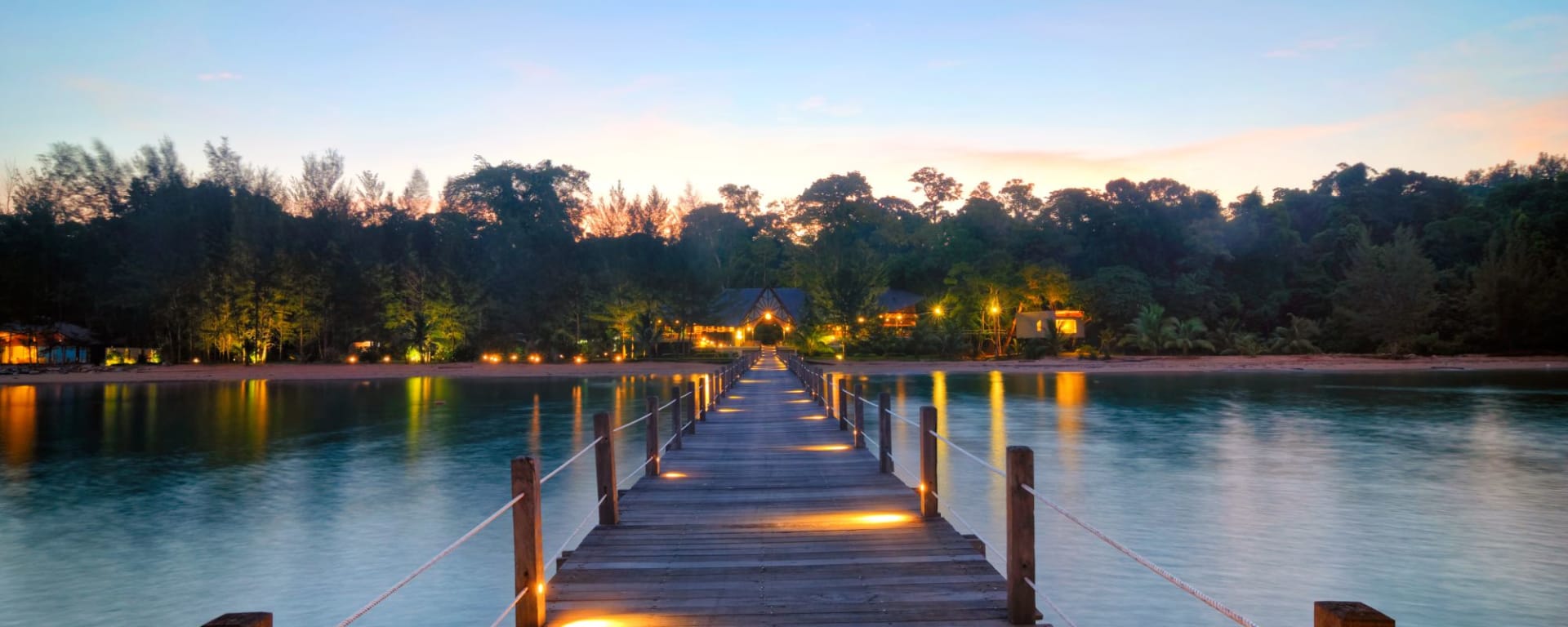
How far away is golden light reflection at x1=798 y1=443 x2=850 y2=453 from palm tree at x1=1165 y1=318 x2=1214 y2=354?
44.4m

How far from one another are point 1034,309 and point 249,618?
55.4 m

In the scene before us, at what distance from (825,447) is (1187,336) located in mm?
45535

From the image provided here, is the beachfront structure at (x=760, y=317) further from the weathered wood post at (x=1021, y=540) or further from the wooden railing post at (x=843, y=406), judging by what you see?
the weathered wood post at (x=1021, y=540)

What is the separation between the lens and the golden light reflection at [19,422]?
21000 mm

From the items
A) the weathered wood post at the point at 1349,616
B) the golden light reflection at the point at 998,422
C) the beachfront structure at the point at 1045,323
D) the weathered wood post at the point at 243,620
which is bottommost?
the golden light reflection at the point at 998,422

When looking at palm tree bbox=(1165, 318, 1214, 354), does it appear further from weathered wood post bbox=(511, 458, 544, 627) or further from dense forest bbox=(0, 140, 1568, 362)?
weathered wood post bbox=(511, 458, 544, 627)

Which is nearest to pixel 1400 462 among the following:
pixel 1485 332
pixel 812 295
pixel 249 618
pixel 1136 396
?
pixel 1136 396

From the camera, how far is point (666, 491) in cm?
1025

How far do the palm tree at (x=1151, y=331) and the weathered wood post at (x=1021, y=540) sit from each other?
52471 mm

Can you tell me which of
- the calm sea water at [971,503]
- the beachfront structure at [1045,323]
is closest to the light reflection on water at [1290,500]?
the calm sea water at [971,503]

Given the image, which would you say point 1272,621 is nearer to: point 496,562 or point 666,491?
point 666,491

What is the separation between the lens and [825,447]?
14.3 m

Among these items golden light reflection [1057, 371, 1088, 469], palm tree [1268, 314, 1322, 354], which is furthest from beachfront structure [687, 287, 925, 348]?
palm tree [1268, 314, 1322, 354]

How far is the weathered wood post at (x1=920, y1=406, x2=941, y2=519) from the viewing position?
27.2 ft
